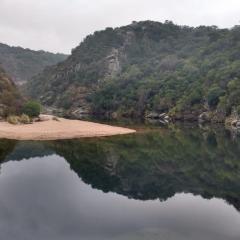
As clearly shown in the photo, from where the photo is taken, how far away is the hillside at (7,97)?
281ft

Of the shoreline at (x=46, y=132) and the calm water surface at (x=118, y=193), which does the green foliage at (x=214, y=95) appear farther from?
the calm water surface at (x=118, y=193)

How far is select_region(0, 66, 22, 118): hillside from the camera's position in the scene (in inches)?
3366

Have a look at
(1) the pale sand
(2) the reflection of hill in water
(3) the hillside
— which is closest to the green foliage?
(3) the hillside

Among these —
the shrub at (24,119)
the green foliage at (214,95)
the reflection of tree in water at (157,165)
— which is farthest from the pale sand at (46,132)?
the green foliage at (214,95)

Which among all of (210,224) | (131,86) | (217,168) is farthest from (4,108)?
(131,86)

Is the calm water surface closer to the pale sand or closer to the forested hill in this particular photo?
the pale sand

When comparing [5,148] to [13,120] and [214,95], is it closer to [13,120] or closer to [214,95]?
[13,120]

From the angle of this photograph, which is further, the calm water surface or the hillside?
the hillside

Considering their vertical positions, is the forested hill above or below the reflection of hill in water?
above

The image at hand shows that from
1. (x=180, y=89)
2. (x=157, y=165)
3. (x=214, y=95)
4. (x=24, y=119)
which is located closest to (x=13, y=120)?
(x=24, y=119)

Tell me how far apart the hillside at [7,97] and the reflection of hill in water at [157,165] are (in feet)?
97.4

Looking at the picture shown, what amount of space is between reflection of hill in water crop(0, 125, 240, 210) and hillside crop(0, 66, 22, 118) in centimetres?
2970

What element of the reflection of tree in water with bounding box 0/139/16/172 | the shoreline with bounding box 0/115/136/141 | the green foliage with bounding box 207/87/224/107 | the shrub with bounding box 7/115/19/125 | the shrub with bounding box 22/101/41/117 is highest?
the green foliage with bounding box 207/87/224/107

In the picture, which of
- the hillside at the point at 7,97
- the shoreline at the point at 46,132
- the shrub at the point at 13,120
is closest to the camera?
the shoreline at the point at 46,132
